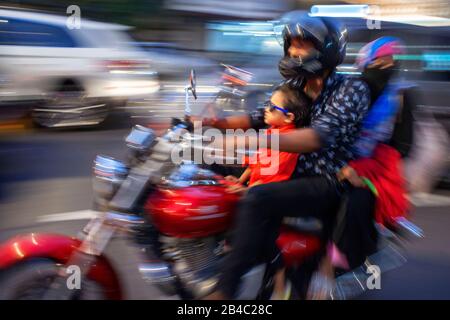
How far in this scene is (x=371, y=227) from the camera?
104 inches

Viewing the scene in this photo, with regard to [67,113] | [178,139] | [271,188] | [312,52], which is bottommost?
[67,113]

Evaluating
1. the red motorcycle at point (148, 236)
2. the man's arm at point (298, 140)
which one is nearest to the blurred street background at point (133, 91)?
the red motorcycle at point (148, 236)

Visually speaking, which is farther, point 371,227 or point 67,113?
A: point 67,113

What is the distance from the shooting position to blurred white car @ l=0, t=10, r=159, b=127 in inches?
325

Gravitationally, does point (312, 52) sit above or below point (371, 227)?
above

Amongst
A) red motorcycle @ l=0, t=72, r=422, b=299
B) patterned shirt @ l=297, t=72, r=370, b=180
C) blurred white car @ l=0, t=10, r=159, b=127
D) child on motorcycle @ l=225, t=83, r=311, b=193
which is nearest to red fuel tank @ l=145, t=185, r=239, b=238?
red motorcycle @ l=0, t=72, r=422, b=299

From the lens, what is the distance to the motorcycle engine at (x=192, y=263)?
259cm

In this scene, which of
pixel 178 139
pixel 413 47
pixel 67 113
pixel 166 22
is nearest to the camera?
pixel 178 139

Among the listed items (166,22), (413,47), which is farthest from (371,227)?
(166,22)

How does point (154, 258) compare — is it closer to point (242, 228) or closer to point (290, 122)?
point (242, 228)

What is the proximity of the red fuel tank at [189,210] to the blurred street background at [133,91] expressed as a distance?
13.9 inches

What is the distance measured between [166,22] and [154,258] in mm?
14061

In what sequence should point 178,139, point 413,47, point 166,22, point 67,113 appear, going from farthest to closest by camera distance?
point 166,22 → point 67,113 → point 413,47 → point 178,139

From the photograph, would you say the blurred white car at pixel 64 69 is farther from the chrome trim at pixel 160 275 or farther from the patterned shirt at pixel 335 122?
the patterned shirt at pixel 335 122
